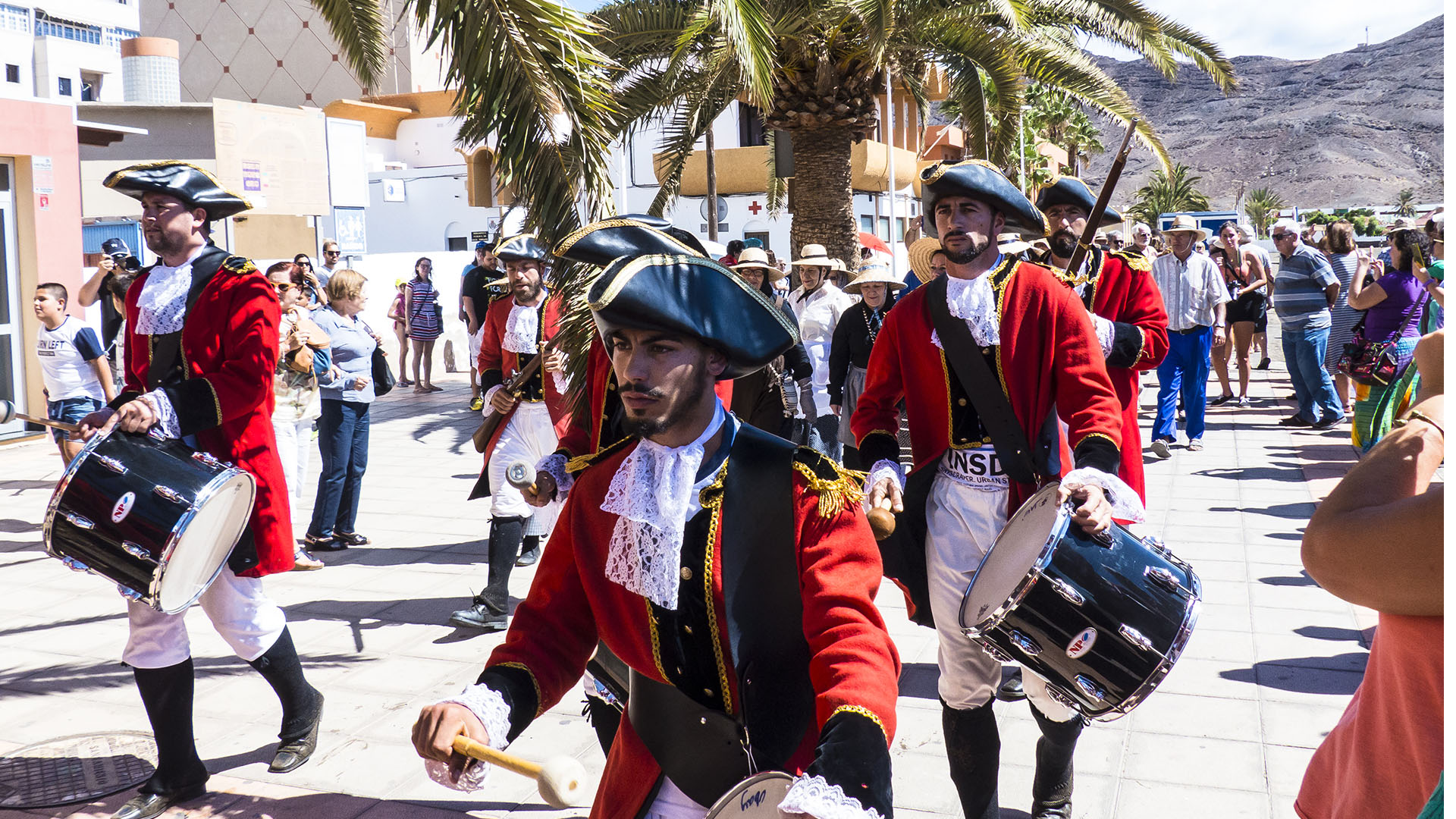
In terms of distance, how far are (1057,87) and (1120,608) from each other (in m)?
12.1

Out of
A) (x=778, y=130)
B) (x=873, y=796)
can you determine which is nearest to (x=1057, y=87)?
(x=778, y=130)

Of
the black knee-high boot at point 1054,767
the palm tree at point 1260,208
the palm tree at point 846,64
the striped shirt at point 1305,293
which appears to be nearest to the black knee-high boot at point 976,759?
the black knee-high boot at point 1054,767

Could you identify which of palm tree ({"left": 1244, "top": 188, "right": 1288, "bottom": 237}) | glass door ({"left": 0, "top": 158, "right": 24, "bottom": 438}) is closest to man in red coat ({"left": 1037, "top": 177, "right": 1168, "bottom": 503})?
glass door ({"left": 0, "top": 158, "right": 24, "bottom": 438})

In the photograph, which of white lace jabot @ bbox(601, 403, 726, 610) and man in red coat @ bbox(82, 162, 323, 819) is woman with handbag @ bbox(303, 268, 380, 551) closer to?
man in red coat @ bbox(82, 162, 323, 819)

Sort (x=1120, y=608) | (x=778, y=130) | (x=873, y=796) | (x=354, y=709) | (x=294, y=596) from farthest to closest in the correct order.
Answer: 1. (x=778, y=130)
2. (x=294, y=596)
3. (x=354, y=709)
4. (x=1120, y=608)
5. (x=873, y=796)

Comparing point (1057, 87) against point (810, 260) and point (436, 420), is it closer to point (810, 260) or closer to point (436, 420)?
point (810, 260)

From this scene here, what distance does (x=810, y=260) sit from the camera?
384 inches

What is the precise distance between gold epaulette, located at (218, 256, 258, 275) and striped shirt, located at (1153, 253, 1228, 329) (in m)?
9.06

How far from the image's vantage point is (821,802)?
1813 mm

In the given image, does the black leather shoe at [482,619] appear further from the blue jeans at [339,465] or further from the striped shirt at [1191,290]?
the striped shirt at [1191,290]

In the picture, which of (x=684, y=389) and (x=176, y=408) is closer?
(x=684, y=389)

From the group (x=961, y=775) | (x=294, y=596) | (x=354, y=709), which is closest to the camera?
(x=961, y=775)

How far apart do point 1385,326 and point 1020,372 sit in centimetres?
755

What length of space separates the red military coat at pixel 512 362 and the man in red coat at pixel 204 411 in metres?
1.82
